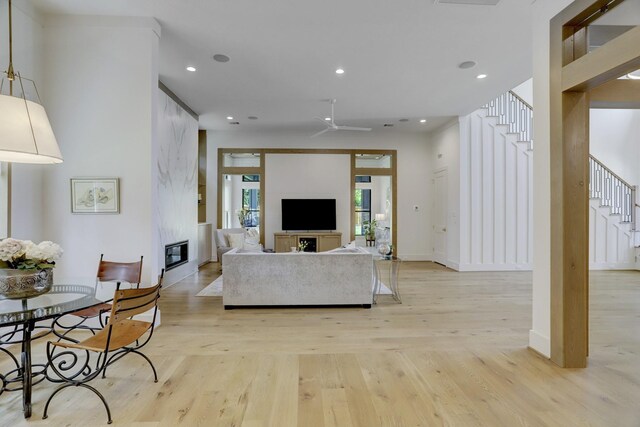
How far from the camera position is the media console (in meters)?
7.57

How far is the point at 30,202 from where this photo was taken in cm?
310

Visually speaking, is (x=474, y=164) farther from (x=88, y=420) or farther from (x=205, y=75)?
(x=88, y=420)

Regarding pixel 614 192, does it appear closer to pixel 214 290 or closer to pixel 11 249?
pixel 214 290

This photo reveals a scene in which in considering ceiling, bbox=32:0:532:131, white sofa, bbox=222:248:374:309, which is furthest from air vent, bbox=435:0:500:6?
white sofa, bbox=222:248:374:309

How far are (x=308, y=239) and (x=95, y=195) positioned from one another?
16.2 feet

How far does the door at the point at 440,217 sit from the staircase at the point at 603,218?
5.58 ft

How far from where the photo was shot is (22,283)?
6.15 feet

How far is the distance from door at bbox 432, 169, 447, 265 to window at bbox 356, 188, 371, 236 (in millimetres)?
1872

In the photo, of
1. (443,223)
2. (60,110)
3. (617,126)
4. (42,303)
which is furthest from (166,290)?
(617,126)

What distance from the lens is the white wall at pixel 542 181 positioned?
2.64 m

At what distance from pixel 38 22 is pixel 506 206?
7946mm

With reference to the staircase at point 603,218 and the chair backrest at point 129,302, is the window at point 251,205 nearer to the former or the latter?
the staircase at point 603,218

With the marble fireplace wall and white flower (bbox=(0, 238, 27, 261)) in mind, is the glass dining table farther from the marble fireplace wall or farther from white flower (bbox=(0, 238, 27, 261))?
the marble fireplace wall

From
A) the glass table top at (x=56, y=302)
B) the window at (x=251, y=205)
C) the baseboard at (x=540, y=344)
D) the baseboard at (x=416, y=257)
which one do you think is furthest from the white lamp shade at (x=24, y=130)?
the baseboard at (x=416, y=257)
